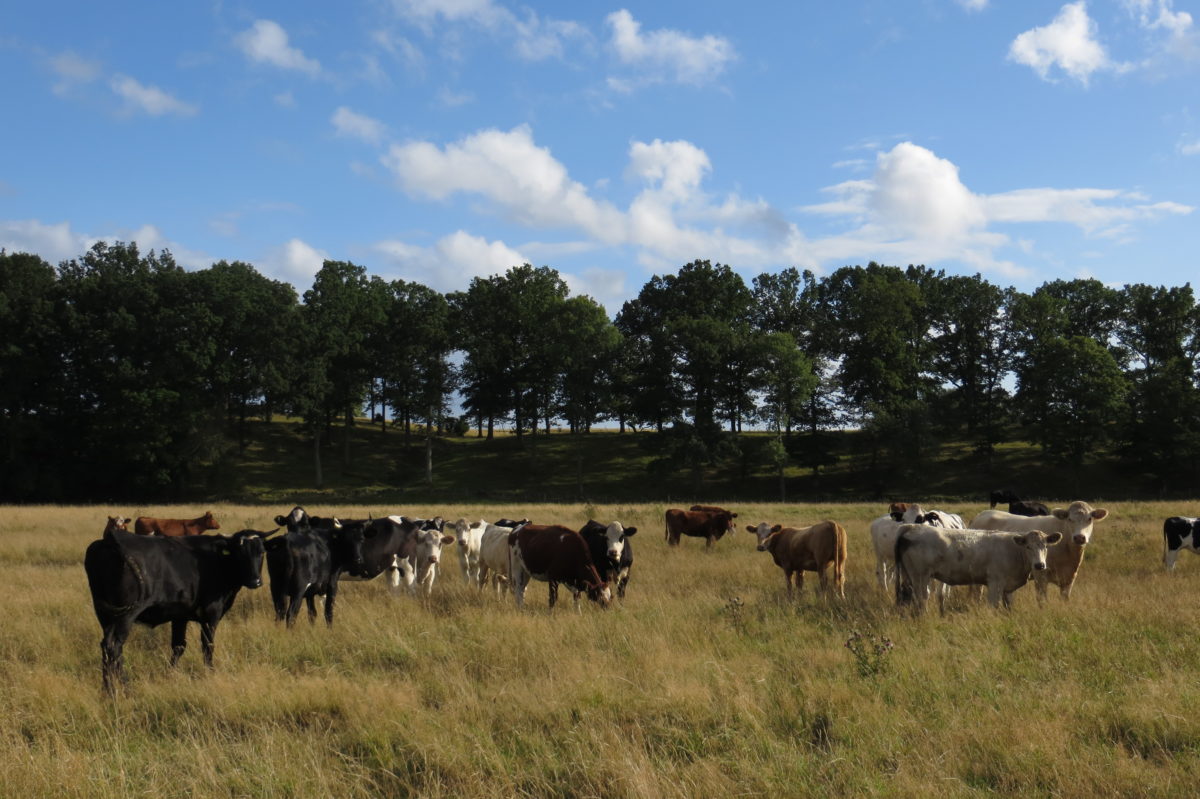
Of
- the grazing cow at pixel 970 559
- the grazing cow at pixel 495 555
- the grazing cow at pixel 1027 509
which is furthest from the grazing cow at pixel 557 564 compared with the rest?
the grazing cow at pixel 1027 509

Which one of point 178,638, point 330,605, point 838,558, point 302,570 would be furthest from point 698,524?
point 178,638

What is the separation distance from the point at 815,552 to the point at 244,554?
8.91m

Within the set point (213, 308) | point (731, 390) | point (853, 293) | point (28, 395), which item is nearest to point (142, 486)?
point (28, 395)

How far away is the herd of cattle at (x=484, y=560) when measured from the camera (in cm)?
874

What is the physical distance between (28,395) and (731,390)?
41.8 metres

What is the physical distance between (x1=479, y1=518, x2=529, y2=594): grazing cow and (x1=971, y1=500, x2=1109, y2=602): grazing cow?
8555mm

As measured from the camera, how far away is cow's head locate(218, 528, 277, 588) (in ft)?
32.0

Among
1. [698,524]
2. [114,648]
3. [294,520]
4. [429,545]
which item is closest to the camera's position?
[114,648]

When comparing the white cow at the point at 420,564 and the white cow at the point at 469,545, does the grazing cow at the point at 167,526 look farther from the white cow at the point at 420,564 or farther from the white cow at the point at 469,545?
the white cow at the point at 420,564

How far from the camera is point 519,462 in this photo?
194 ft

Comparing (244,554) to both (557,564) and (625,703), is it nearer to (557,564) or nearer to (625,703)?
(557,564)

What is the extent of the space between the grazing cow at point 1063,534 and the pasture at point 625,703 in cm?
79

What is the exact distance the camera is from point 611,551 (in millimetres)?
13617

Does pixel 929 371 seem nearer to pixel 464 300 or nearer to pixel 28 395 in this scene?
pixel 464 300
